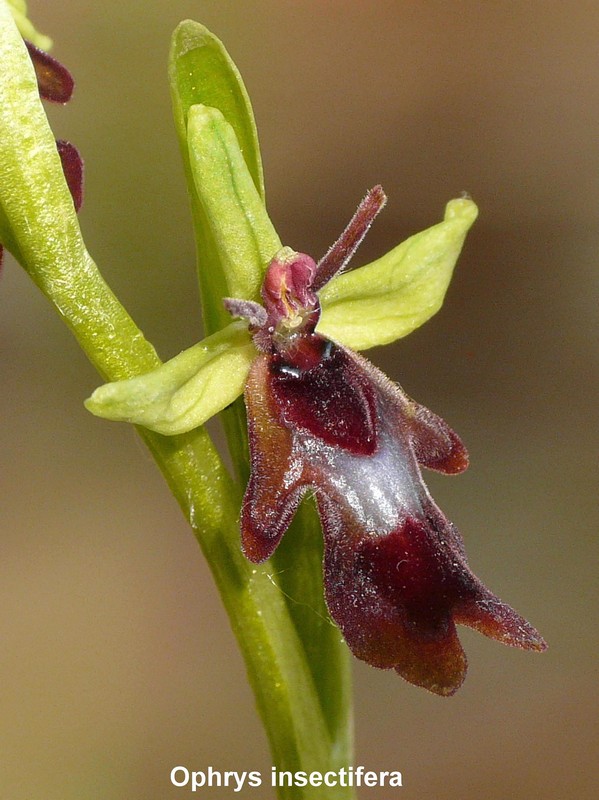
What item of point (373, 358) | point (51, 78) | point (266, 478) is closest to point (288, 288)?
point (266, 478)

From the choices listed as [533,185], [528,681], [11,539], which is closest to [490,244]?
[533,185]

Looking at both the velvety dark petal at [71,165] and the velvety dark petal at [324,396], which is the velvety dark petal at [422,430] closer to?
the velvety dark petal at [324,396]

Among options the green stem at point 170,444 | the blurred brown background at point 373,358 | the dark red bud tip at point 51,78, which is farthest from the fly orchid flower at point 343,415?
the blurred brown background at point 373,358

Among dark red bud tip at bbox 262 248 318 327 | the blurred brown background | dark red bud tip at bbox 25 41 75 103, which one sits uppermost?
dark red bud tip at bbox 25 41 75 103

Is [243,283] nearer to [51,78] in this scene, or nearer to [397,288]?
[397,288]

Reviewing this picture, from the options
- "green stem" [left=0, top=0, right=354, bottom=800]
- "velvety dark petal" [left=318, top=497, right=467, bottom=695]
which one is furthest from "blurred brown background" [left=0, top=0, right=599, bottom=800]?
"velvety dark petal" [left=318, top=497, right=467, bottom=695]

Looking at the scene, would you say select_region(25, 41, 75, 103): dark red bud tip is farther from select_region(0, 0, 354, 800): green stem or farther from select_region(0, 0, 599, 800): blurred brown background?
select_region(0, 0, 599, 800): blurred brown background

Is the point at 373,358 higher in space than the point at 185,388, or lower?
lower
